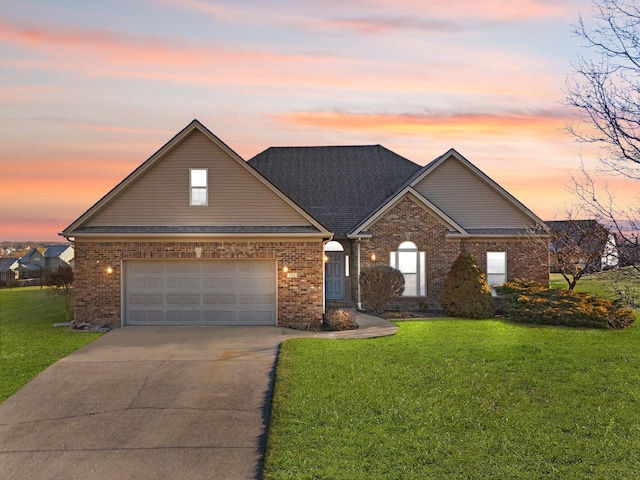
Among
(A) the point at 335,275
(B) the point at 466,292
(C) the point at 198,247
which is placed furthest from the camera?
(A) the point at 335,275

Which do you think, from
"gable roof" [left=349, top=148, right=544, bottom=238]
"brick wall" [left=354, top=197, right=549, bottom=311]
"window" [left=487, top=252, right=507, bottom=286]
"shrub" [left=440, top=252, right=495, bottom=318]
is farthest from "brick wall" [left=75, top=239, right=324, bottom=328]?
"window" [left=487, top=252, right=507, bottom=286]

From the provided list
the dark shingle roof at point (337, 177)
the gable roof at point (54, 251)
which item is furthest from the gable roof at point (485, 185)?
the gable roof at point (54, 251)

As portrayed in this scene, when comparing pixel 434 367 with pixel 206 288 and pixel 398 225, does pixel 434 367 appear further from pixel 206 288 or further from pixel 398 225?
pixel 398 225

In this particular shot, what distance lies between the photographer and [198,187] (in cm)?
1861

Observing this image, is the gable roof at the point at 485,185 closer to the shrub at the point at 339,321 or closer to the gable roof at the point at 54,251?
the shrub at the point at 339,321

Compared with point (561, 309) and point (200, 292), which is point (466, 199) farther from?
point (200, 292)

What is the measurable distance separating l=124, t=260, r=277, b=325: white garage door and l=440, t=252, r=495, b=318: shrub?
274 inches

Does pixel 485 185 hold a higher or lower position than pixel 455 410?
higher

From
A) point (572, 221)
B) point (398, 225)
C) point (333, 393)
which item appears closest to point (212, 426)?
point (333, 393)

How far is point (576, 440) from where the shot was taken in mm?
8430

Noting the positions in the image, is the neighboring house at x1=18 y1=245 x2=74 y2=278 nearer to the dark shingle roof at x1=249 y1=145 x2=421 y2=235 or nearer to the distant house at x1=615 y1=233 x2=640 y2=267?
the dark shingle roof at x1=249 y1=145 x2=421 y2=235

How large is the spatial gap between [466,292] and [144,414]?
44.6 feet

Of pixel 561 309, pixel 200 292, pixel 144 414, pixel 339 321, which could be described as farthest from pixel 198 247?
pixel 561 309

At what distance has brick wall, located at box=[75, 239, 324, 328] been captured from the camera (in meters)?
18.2
